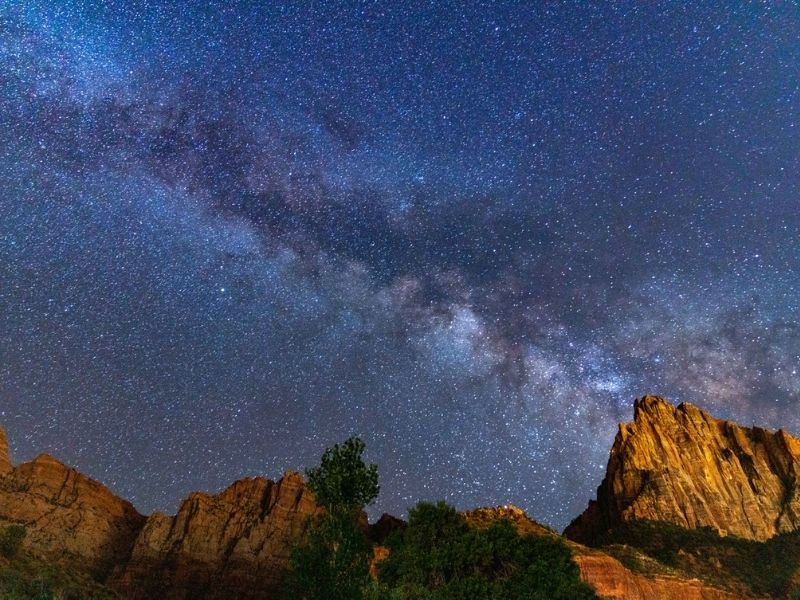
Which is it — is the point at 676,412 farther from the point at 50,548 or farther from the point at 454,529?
the point at 50,548

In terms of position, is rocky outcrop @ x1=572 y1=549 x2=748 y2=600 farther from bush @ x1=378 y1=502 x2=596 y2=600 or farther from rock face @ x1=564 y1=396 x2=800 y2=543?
bush @ x1=378 y1=502 x2=596 y2=600

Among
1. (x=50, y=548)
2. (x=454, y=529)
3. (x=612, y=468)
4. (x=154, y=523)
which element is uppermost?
(x=612, y=468)

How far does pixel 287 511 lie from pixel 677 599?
83.9m

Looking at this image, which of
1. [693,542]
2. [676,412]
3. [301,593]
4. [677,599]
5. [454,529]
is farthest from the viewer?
[676,412]

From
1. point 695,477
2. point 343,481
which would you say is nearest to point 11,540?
point 343,481

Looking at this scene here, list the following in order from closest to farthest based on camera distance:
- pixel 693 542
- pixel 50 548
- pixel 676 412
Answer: pixel 50 548 < pixel 693 542 < pixel 676 412

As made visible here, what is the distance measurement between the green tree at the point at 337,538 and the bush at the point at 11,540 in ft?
217

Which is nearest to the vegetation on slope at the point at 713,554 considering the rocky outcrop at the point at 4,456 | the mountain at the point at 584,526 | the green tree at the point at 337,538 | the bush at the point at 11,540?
the mountain at the point at 584,526

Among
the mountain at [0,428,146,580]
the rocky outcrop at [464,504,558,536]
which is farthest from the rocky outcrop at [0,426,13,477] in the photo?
the rocky outcrop at [464,504,558,536]

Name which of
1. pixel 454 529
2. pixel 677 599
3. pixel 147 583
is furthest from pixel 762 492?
pixel 147 583

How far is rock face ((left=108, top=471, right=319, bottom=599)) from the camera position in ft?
363

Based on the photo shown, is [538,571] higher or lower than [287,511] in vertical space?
lower

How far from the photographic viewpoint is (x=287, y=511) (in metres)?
137

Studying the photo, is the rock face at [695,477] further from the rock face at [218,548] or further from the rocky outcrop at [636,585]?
the rock face at [218,548]
